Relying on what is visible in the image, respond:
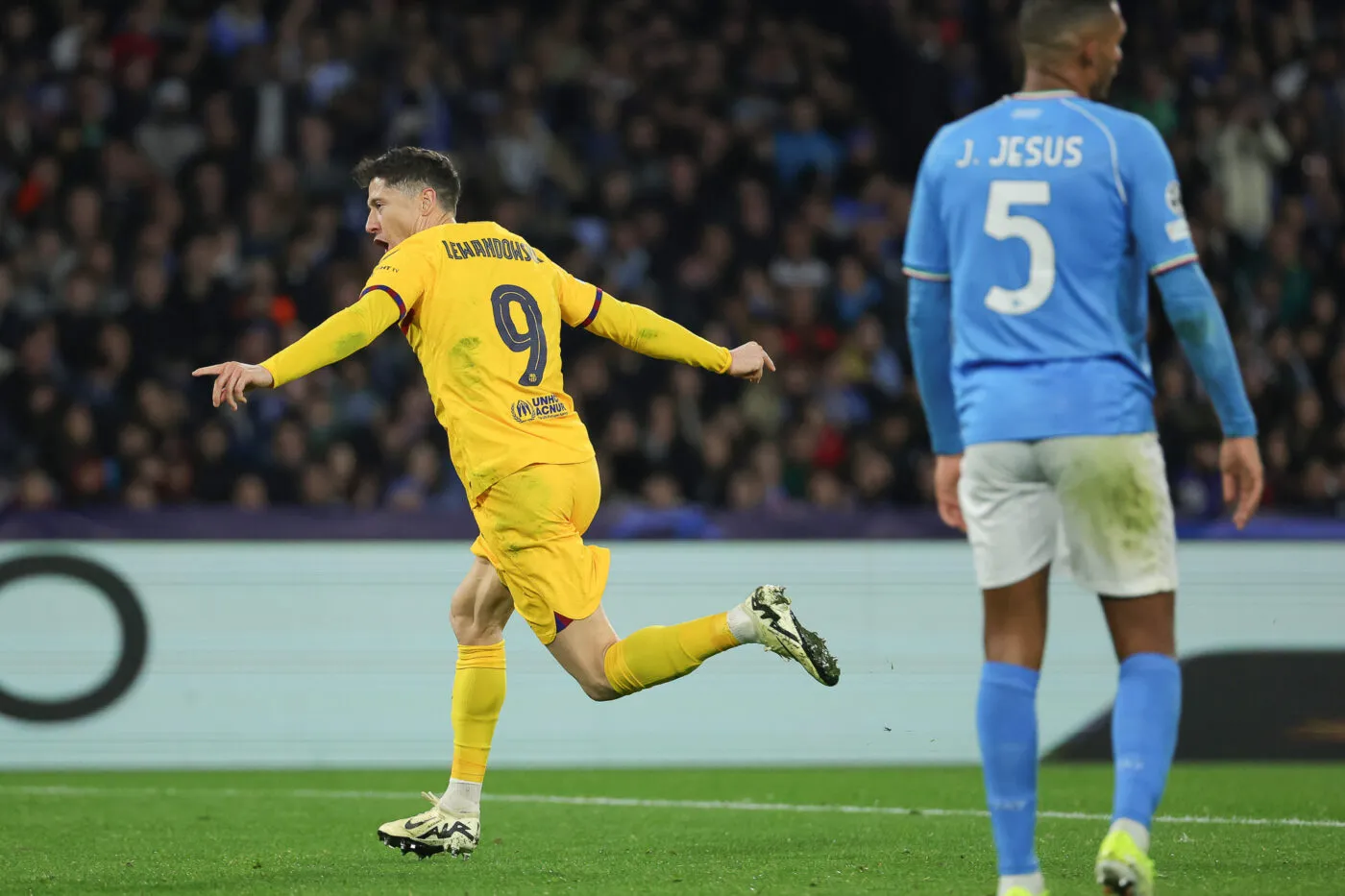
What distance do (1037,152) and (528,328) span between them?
217 cm

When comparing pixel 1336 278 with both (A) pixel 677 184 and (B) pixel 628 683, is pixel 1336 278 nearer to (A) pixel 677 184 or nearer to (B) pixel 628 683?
(A) pixel 677 184

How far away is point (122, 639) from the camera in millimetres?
10359

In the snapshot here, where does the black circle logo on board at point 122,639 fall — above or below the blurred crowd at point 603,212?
below

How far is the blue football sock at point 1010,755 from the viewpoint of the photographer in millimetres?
4270

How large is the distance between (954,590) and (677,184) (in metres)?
4.94

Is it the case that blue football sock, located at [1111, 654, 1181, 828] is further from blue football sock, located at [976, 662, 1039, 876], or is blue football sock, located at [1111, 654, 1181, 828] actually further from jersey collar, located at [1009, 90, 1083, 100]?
jersey collar, located at [1009, 90, 1083, 100]

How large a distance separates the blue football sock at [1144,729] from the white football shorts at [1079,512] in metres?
0.19

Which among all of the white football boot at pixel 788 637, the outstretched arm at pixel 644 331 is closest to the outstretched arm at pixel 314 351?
the outstretched arm at pixel 644 331

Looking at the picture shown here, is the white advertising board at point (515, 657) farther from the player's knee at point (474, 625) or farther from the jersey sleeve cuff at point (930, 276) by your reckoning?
the jersey sleeve cuff at point (930, 276)

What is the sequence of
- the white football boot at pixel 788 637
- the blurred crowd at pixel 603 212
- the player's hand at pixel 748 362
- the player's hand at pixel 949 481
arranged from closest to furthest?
the player's hand at pixel 949 481 → the white football boot at pixel 788 637 → the player's hand at pixel 748 362 → the blurred crowd at pixel 603 212

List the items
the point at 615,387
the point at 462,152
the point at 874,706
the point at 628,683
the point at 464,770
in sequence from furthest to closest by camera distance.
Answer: the point at 462,152
the point at 615,387
the point at 874,706
the point at 464,770
the point at 628,683

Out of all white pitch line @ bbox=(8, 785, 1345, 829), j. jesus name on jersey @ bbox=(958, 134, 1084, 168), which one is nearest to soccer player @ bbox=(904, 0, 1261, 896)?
j. jesus name on jersey @ bbox=(958, 134, 1084, 168)

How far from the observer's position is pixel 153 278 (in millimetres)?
12617

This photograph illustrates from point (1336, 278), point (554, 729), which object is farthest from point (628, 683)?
point (1336, 278)
